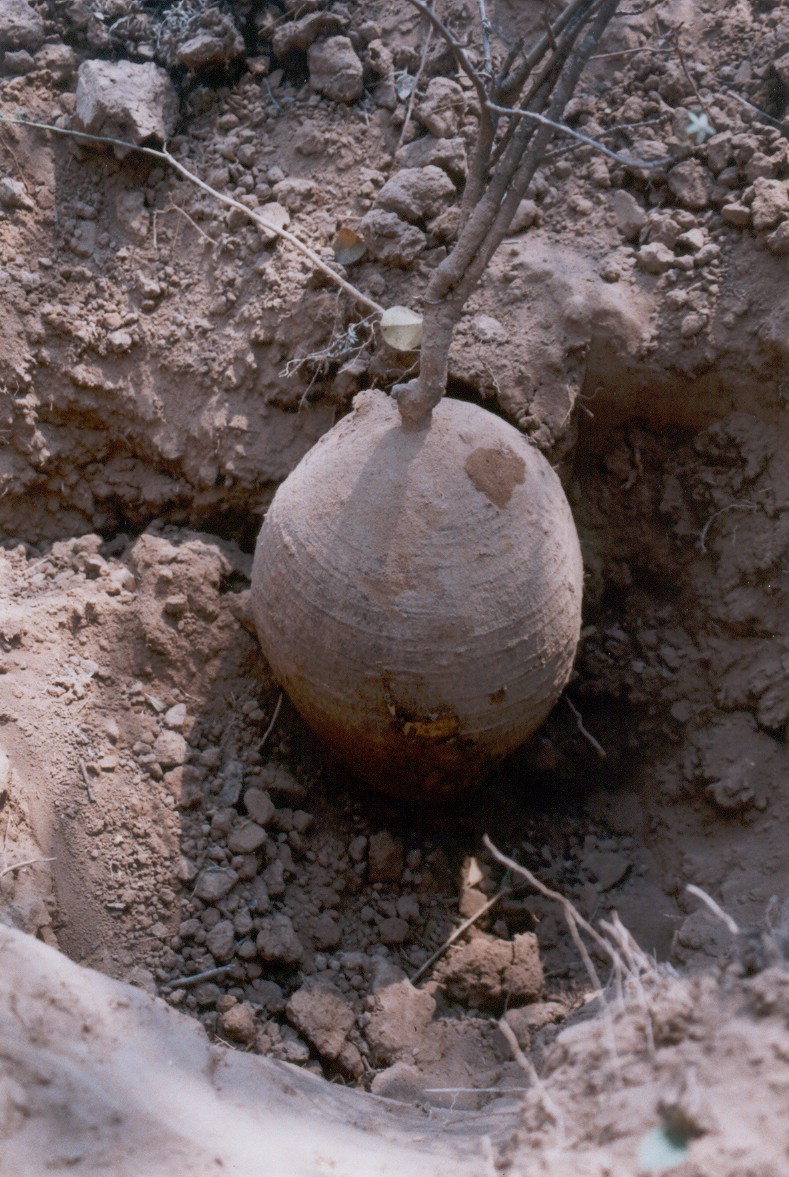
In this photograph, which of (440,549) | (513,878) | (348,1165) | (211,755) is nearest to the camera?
(348,1165)

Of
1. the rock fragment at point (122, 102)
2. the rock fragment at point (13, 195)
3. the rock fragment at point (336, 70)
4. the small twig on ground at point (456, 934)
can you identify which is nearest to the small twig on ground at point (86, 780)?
the small twig on ground at point (456, 934)

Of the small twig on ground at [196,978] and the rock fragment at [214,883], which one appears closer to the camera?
the small twig on ground at [196,978]

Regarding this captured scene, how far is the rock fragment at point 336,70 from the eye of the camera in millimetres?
2756

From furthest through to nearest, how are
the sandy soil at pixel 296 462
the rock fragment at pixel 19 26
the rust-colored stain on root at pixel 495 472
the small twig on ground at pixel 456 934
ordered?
the rock fragment at pixel 19 26
the small twig on ground at pixel 456 934
the sandy soil at pixel 296 462
the rust-colored stain on root at pixel 495 472

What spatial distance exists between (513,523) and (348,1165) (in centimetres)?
124

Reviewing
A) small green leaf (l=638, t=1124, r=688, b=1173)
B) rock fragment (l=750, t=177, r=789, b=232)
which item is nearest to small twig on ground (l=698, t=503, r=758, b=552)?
rock fragment (l=750, t=177, r=789, b=232)

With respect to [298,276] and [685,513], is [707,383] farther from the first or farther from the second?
[298,276]

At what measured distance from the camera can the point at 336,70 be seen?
2.76m

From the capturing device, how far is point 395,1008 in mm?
2072

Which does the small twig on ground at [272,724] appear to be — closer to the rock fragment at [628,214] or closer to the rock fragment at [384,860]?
the rock fragment at [384,860]

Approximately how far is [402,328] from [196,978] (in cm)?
159

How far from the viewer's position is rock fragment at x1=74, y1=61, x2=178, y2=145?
266 cm

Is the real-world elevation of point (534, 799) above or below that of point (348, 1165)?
below

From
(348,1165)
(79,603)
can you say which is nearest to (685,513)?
(79,603)
